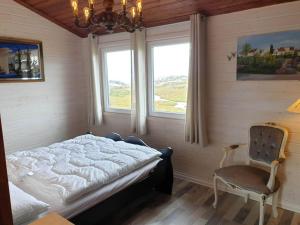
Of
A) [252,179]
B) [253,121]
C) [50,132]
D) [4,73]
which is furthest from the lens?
[50,132]

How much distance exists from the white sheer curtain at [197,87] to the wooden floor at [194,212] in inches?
28.0

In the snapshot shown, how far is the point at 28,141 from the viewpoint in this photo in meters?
3.78

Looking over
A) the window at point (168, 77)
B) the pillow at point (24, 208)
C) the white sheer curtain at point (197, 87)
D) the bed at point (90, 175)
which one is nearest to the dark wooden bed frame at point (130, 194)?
the bed at point (90, 175)

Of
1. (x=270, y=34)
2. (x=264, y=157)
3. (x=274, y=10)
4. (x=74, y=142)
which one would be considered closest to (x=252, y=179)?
(x=264, y=157)

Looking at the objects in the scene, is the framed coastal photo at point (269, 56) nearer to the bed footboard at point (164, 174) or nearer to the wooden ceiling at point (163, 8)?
the wooden ceiling at point (163, 8)

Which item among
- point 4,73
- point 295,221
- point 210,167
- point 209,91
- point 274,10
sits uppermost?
point 274,10

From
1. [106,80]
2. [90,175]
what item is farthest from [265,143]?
[106,80]

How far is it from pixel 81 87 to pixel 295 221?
12.4ft

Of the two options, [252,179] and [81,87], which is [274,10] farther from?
[81,87]

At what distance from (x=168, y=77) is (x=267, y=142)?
1.62m

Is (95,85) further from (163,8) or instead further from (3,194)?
(3,194)

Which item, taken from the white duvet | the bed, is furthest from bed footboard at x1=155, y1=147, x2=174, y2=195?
the white duvet

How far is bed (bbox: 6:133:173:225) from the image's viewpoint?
194 centimetres

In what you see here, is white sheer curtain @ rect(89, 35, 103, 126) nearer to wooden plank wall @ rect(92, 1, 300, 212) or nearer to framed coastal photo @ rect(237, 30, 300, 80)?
wooden plank wall @ rect(92, 1, 300, 212)
